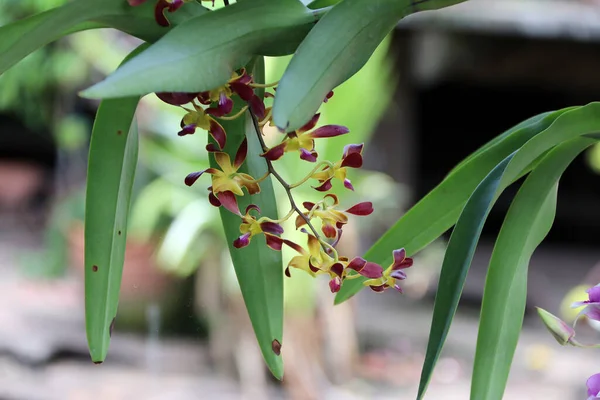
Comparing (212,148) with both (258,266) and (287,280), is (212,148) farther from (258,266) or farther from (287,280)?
(287,280)

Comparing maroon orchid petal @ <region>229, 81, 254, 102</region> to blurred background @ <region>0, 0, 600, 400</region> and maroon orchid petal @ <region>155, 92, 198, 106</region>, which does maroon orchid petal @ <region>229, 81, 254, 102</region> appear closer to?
maroon orchid petal @ <region>155, 92, 198, 106</region>

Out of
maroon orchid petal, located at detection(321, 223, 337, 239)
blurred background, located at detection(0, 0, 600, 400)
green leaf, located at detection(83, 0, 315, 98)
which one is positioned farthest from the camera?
blurred background, located at detection(0, 0, 600, 400)

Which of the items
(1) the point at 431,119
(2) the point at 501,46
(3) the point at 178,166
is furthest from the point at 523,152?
(1) the point at 431,119

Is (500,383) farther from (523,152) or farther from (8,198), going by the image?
(8,198)

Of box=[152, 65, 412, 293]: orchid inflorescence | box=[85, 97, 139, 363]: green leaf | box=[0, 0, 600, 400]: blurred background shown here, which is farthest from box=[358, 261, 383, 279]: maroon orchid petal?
box=[0, 0, 600, 400]: blurred background

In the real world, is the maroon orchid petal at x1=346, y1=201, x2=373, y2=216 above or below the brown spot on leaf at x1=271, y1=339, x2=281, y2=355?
above

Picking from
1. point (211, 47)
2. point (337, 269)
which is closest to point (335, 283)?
point (337, 269)
